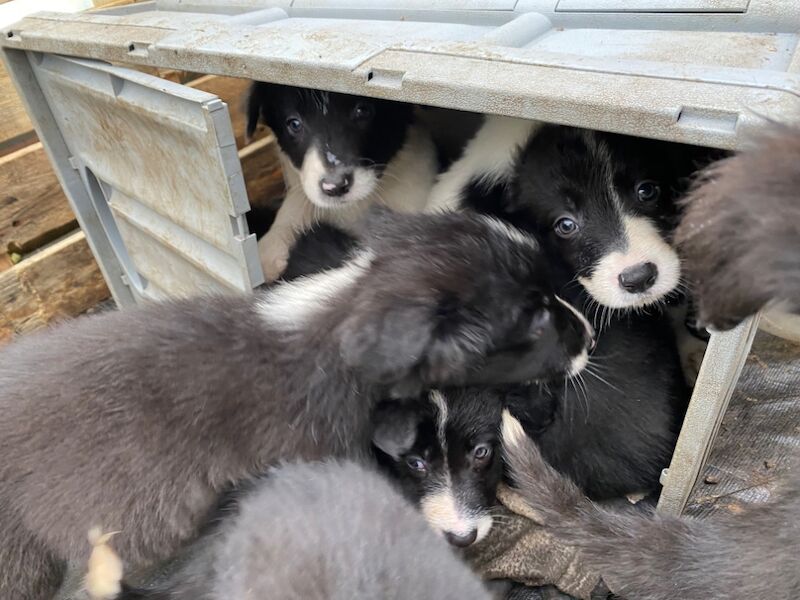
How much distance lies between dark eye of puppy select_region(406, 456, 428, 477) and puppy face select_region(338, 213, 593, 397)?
0.90 ft

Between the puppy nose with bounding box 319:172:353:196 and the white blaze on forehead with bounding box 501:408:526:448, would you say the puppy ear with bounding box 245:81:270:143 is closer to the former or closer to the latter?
the puppy nose with bounding box 319:172:353:196

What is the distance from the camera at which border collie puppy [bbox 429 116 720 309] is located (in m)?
1.99

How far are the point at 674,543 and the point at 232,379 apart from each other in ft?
3.44

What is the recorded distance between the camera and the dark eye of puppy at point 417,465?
208 centimetres

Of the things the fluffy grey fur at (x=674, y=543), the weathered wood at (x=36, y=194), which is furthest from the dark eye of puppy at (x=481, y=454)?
the weathered wood at (x=36, y=194)

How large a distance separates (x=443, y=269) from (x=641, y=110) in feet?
2.13

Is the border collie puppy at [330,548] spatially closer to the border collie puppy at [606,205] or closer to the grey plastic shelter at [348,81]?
the grey plastic shelter at [348,81]

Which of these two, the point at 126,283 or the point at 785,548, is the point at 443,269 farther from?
the point at 126,283

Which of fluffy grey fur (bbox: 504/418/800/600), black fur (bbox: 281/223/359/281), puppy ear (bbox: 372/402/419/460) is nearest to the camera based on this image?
fluffy grey fur (bbox: 504/418/800/600)

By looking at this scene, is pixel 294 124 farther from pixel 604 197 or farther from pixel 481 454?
pixel 481 454

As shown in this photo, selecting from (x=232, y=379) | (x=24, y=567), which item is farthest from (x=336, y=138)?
(x=24, y=567)

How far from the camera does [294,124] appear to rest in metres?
2.67

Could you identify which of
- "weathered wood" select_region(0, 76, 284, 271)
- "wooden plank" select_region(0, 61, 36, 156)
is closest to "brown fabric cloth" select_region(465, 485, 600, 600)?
"weathered wood" select_region(0, 76, 284, 271)

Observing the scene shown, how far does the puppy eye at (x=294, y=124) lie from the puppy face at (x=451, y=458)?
3.73ft
